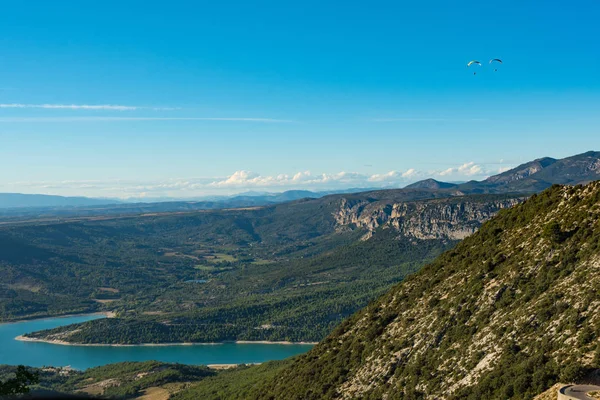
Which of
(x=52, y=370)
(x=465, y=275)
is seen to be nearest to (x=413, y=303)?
(x=465, y=275)

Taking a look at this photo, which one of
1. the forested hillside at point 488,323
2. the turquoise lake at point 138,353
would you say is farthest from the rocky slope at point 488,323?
the turquoise lake at point 138,353

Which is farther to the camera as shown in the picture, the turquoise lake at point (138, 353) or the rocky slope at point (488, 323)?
the turquoise lake at point (138, 353)

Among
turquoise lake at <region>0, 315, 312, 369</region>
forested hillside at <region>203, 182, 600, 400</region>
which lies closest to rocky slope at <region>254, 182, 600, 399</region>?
forested hillside at <region>203, 182, 600, 400</region>

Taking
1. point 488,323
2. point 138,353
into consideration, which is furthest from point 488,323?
point 138,353

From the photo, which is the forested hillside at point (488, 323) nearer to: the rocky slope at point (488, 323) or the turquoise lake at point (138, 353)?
the rocky slope at point (488, 323)

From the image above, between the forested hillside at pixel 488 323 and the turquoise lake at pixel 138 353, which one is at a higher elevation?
the forested hillside at pixel 488 323

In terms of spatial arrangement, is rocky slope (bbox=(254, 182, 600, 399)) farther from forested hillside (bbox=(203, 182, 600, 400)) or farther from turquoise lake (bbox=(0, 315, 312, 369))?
turquoise lake (bbox=(0, 315, 312, 369))

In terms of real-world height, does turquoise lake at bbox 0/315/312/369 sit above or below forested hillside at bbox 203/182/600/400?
below
